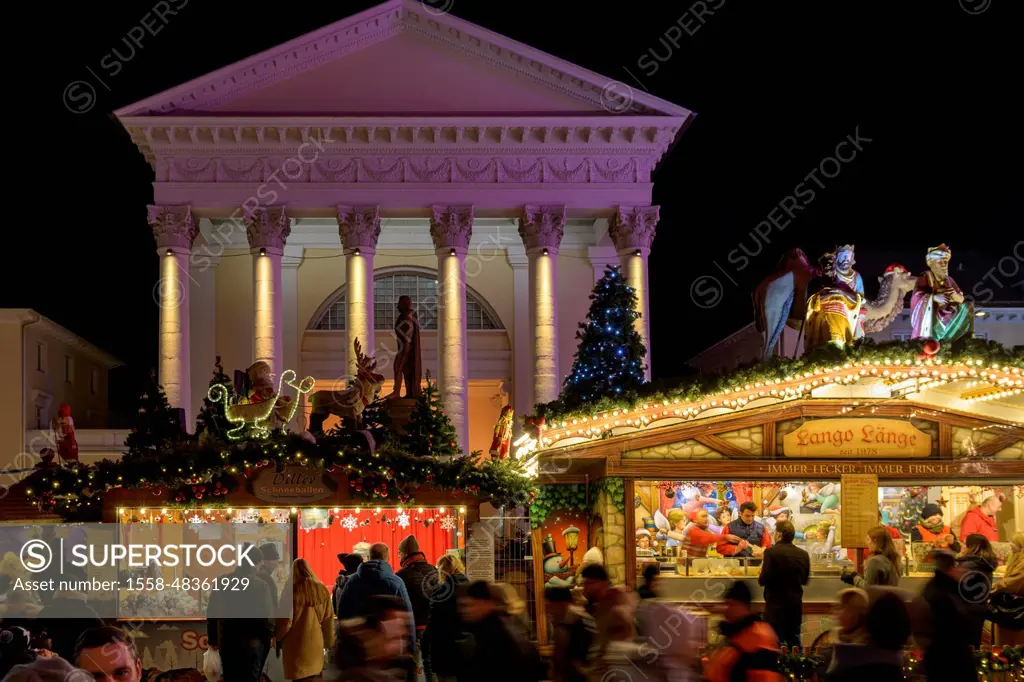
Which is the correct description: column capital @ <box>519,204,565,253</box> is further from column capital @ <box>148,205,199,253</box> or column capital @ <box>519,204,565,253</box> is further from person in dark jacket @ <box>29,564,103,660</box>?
person in dark jacket @ <box>29,564,103,660</box>

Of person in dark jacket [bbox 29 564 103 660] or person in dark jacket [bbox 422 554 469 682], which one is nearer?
person in dark jacket [bbox 422 554 469 682]

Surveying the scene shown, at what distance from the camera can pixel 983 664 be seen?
11523mm

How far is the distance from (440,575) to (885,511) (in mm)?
6882

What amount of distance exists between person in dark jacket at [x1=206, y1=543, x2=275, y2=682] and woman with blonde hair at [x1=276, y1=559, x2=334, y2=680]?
22cm

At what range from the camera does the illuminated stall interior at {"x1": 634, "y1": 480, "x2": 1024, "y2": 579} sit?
619 inches

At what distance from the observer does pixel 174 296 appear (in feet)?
111

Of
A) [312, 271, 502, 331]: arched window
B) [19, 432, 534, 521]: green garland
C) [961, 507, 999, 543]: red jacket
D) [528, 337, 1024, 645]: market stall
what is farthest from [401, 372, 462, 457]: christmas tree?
[312, 271, 502, 331]: arched window

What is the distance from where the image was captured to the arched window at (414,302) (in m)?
40.3

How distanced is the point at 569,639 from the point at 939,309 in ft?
33.5

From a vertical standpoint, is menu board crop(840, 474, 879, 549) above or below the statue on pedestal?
below

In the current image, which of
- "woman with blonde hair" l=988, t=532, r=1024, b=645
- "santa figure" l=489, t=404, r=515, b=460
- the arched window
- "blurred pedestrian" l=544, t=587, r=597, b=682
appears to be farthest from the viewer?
the arched window

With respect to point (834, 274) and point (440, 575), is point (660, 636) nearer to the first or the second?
point (440, 575)

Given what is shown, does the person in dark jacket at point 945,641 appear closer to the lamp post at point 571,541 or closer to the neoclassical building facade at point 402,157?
the lamp post at point 571,541

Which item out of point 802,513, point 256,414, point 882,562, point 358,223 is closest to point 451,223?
point 358,223
